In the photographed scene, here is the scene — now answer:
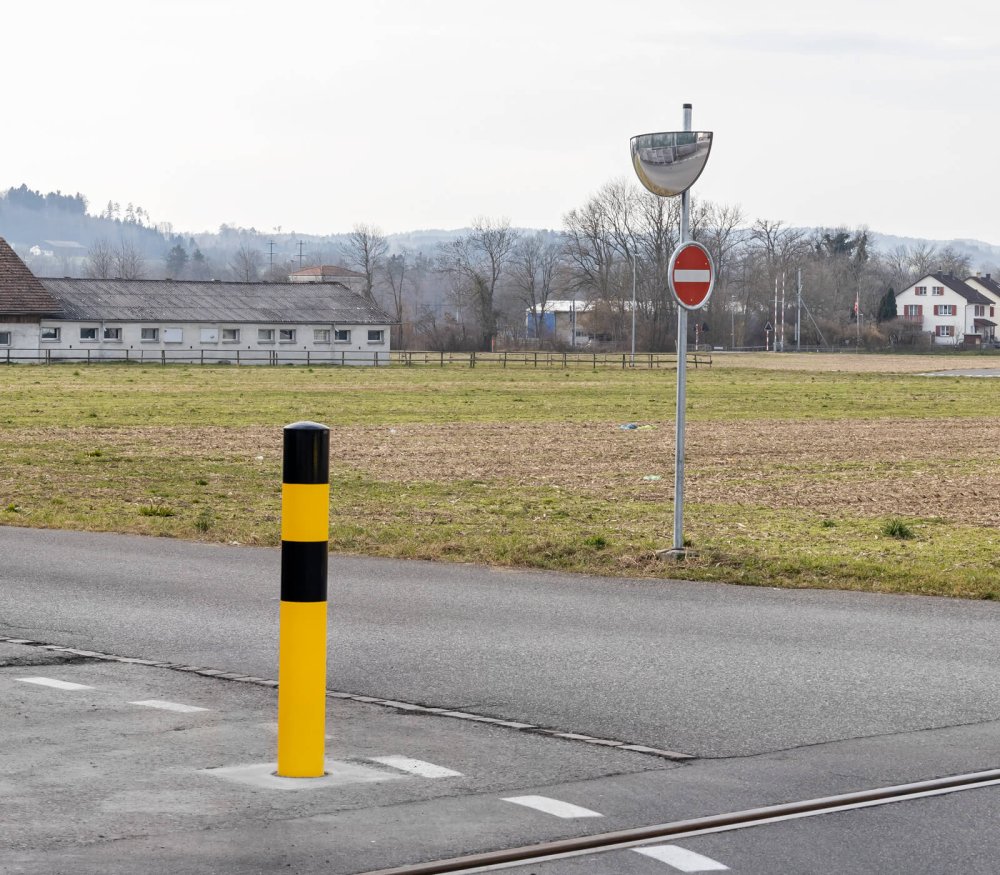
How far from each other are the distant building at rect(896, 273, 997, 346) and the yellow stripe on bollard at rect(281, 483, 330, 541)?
179 metres

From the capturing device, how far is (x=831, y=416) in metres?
38.8

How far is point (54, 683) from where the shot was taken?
7.51 meters

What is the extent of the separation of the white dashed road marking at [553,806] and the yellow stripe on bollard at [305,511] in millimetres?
1185

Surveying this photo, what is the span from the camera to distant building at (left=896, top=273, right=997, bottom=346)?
178m

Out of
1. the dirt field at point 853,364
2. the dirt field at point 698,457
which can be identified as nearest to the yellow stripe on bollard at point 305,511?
the dirt field at point 698,457

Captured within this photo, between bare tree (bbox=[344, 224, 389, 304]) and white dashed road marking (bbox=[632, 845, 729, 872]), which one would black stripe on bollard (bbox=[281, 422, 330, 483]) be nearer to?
white dashed road marking (bbox=[632, 845, 729, 872])

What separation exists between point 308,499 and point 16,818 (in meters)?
1.47

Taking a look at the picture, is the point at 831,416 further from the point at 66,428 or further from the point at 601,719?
the point at 601,719

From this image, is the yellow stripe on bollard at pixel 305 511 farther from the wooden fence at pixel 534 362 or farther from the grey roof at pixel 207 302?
the grey roof at pixel 207 302

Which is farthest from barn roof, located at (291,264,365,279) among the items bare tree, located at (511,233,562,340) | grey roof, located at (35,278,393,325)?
grey roof, located at (35,278,393,325)

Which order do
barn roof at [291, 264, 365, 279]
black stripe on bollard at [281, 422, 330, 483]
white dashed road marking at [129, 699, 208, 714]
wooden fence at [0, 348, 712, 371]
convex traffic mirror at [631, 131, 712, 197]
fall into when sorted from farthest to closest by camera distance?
barn roof at [291, 264, 365, 279]
wooden fence at [0, 348, 712, 371]
convex traffic mirror at [631, 131, 712, 197]
white dashed road marking at [129, 699, 208, 714]
black stripe on bollard at [281, 422, 330, 483]

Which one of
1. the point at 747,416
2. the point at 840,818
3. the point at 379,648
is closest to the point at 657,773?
the point at 840,818

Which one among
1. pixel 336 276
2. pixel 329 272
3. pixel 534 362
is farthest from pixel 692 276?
pixel 329 272

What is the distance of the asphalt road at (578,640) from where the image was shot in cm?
700
